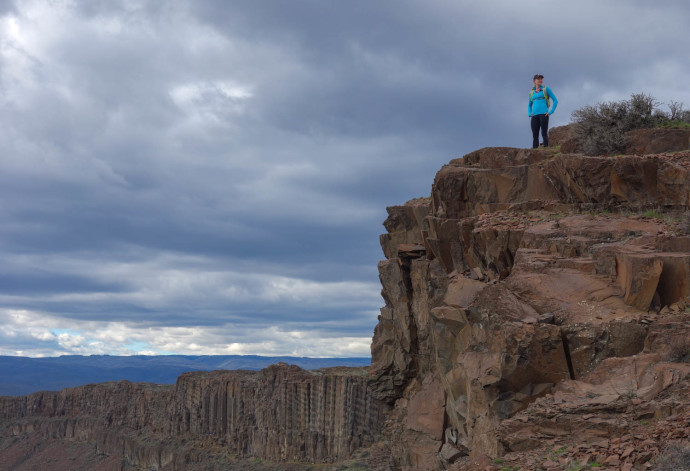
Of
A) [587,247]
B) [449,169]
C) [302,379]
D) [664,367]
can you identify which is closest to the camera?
[664,367]

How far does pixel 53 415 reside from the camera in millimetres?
168750

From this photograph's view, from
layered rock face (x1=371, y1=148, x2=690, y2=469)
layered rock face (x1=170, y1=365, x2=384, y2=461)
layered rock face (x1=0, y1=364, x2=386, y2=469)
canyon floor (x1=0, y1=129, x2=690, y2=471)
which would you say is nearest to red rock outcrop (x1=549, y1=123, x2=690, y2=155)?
canyon floor (x1=0, y1=129, x2=690, y2=471)

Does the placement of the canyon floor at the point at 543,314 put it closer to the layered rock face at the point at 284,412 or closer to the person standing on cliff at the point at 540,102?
the person standing on cliff at the point at 540,102

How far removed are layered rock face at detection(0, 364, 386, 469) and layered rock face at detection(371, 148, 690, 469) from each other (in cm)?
5534

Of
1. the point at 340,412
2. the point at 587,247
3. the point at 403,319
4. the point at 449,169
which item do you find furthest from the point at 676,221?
the point at 340,412

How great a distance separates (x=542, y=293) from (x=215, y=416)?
106 m

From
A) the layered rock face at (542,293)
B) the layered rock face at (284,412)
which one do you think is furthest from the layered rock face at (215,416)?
the layered rock face at (542,293)

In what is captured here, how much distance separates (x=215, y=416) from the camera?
11794 cm

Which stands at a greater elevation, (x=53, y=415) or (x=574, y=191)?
(x=574, y=191)

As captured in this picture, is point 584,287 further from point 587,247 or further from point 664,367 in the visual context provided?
point 664,367

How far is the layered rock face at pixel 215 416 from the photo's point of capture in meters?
91.2

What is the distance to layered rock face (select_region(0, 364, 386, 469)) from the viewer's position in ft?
299

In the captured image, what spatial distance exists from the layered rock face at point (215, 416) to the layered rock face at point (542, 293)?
2179 inches

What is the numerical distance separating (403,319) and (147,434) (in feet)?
367
